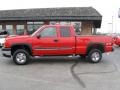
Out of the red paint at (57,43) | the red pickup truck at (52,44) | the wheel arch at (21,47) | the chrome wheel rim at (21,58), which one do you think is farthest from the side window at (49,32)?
the chrome wheel rim at (21,58)

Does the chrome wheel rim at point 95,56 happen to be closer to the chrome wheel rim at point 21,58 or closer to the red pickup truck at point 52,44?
the red pickup truck at point 52,44

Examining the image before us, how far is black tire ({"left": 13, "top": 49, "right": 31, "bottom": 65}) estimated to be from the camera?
1223cm

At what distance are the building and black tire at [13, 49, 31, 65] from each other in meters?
17.1

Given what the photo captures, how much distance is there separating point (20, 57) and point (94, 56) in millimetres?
3602

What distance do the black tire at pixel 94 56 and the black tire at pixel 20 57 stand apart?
3.03 meters

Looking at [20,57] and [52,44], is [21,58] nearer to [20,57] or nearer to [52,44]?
[20,57]

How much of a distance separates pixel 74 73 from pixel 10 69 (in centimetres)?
277

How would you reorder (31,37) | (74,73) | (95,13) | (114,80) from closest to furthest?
(114,80) → (74,73) → (31,37) → (95,13)

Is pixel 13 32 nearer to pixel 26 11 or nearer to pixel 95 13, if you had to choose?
pixel 26 11

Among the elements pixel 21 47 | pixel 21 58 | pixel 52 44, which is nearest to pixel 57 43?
pixel 52 44

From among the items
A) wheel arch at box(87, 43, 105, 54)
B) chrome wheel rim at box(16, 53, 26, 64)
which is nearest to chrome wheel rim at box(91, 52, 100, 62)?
wheel arch at box(87, 43, 105, 54)

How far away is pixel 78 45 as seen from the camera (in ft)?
42.0

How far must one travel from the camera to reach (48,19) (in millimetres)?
29594

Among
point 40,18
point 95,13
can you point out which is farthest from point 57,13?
point 95,13
